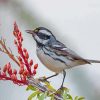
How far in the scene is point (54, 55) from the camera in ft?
9.22

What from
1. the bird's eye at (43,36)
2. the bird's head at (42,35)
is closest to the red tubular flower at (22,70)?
the bird's head at (42,35)

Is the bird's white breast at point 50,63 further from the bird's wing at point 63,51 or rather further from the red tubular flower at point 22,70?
the red tubular flower at point 22,70

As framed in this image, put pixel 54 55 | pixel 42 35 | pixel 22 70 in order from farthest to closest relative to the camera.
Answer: pixel 54 55
pixel 42 35
pixel 22 70

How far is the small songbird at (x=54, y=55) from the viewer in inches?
106

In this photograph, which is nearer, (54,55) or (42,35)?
(42,35)

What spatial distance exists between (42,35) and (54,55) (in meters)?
0.19

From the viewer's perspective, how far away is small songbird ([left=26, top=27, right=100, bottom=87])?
2.70 metres

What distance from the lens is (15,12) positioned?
442cm

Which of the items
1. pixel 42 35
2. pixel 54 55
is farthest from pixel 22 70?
pixel 54 55

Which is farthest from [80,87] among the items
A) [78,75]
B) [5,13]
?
[5,13]

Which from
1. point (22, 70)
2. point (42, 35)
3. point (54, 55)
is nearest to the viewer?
point (22, 70)

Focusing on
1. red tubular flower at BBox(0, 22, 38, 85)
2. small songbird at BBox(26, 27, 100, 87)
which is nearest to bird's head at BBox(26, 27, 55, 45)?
small songbird at BBox(26, 27, 100, 87)

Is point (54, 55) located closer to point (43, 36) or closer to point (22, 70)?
point (43, 36)

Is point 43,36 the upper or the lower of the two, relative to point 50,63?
upper
